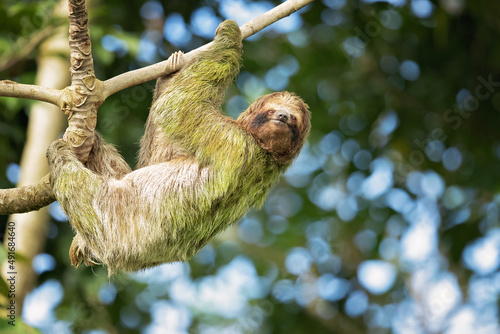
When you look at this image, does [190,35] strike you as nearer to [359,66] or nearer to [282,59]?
[282,59]

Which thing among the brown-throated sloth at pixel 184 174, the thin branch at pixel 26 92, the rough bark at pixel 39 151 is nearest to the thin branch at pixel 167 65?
the brown-throated sloth at pixel 184 174

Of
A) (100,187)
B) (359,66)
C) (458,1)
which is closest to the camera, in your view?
(100,187)

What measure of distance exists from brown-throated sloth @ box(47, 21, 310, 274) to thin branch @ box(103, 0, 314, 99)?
0.42 meters

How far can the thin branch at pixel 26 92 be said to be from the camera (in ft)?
23.0

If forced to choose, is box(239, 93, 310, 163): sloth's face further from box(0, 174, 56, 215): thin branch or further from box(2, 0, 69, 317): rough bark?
box(2, 0, 69, 317): rough bark

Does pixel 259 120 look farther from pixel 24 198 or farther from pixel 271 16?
pixel 24 198

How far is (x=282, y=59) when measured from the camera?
17766mm

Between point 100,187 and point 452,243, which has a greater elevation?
point 100,187

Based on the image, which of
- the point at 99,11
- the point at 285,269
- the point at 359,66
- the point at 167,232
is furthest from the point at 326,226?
the point at 167,232

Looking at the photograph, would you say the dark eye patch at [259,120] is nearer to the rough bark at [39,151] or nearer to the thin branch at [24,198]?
the thin branch at [24,198]

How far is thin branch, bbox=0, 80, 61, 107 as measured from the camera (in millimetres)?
7023

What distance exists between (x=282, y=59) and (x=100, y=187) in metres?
11.0

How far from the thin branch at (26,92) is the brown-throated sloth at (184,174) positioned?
789 millimetres

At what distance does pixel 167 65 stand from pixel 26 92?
192cm
